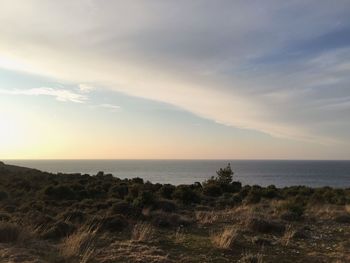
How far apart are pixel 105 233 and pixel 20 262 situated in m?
4.44

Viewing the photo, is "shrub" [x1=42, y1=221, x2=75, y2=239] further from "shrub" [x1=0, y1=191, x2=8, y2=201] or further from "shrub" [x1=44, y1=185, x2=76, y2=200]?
"shrub" [x1=0, y1=191, x2=8, y2=201]

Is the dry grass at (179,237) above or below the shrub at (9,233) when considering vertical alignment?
below

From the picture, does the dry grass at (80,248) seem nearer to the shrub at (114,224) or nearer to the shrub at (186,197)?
the shrub at (114,224)

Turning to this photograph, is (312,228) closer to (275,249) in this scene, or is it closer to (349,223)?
(349,223)

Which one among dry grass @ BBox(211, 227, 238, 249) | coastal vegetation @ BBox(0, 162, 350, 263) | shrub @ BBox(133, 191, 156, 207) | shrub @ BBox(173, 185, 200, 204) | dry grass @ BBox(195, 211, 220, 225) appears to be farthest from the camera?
shrub @ BBox(173, 185, 200, 204)

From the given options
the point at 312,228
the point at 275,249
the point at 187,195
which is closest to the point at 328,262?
the point at 275,249

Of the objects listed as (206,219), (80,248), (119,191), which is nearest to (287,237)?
(206,219)

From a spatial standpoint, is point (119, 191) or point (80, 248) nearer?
point (80, 248)

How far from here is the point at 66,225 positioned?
13.2 m

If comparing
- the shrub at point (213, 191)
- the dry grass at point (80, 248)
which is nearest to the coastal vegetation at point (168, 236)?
the dry grass at point (80, 248)

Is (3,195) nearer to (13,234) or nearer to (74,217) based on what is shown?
(74,217)

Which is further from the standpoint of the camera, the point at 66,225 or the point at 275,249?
the point at 66,225

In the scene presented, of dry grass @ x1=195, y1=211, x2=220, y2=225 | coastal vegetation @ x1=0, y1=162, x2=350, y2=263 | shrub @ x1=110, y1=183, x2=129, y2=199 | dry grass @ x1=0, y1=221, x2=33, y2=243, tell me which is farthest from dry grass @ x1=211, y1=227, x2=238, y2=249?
shrub @ x1=110, y1=183, x2=129, y2=199

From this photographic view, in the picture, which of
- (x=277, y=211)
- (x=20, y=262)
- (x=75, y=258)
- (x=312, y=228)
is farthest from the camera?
(x=277, y=211)
